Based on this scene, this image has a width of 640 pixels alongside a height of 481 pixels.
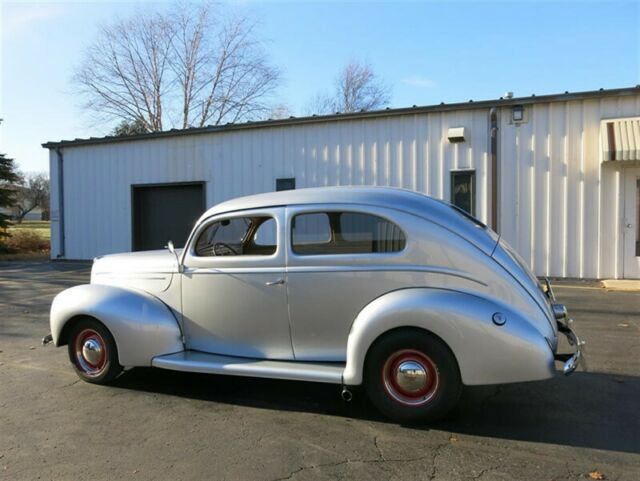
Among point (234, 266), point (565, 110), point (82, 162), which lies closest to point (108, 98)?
point (82, 162)

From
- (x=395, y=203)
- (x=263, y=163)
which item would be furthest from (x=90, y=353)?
(x=263, y=163)

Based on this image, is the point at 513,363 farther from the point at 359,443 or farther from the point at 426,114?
the point at 426,114

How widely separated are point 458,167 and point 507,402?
8.82 metres

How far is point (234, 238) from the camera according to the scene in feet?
17.3

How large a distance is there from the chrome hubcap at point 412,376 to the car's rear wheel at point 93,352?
274 centimetres

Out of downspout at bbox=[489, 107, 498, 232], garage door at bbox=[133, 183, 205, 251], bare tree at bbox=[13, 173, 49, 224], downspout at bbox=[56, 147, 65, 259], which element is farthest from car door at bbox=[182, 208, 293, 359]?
bare tree at bbox=[13, 173, 49, 224]

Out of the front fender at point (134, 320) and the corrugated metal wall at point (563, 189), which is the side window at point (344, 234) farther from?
the corrugated metal wall at point (563, 189)

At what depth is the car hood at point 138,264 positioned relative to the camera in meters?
5.21

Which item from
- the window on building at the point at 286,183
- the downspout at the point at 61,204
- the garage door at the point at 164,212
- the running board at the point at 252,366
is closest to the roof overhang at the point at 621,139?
the window on building at the point at 286,183

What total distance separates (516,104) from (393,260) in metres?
9.24

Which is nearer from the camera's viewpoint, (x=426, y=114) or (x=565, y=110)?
(x=565, y=110)

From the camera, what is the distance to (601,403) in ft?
15.2

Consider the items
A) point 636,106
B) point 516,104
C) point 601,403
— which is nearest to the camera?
point 601,403

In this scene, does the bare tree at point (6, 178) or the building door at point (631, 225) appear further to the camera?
the bare tree at point (6, 178)
